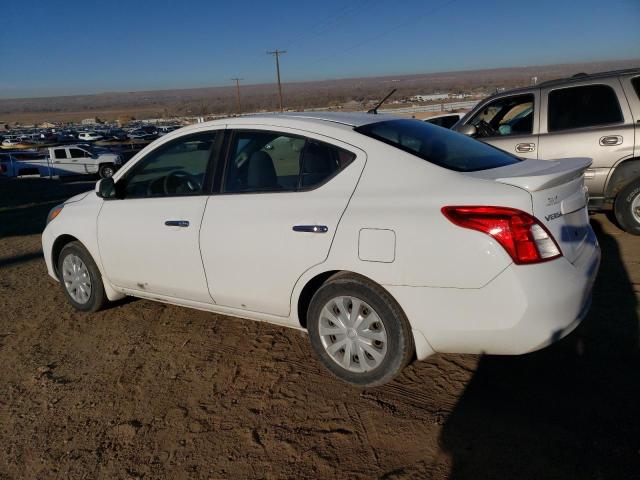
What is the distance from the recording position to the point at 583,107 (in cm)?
623

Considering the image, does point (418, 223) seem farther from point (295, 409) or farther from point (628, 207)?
point (628, 207)

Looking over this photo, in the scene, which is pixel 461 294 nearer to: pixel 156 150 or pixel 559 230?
pixel 559 230

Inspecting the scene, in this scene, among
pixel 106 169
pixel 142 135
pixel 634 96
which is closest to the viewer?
pixel 634 96

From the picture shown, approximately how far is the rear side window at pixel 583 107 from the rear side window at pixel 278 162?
4125 mm

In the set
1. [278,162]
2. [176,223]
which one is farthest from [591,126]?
[176,223]

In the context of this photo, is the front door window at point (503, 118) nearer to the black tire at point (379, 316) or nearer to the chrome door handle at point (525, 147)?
the chrome door handle at point (525, 147)

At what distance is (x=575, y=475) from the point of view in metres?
2.42

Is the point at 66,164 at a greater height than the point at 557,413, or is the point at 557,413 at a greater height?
the point at 557,413

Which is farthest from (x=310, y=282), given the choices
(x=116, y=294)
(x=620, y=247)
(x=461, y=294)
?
(x=620, y=247)

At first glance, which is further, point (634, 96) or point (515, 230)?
point (634, 96)

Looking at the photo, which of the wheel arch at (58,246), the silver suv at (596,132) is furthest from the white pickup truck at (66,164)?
the silver suv at (596,132)

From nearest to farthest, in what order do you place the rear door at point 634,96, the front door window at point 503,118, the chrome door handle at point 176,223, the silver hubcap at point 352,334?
the silver hubcap at point 352,334 < the chrome door handle at point 176,223 < the rear door at point 634,96 < the front door window at point 503,118

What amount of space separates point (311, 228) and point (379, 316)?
66 cm

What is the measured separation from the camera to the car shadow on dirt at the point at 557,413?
2.51m
